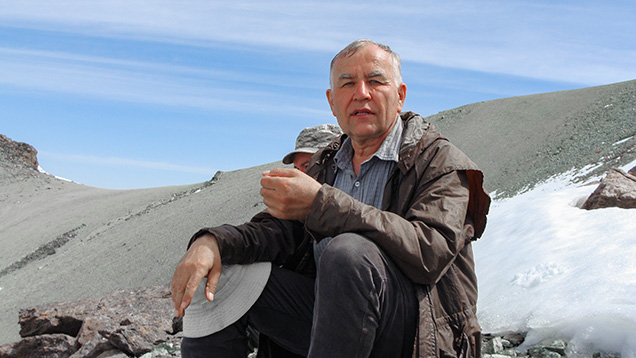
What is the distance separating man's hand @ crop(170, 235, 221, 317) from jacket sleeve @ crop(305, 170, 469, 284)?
1.41 feet

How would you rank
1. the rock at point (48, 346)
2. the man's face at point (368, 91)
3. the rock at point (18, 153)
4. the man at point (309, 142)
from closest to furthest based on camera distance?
the man's face at point (368, 91)
the man at point (309, 142)
the rock at point (48, 346)
the rock at point (18, 153)

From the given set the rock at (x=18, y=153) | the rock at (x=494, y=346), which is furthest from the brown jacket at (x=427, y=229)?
the rock at (x=18, y=153)

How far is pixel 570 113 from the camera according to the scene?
13.6m

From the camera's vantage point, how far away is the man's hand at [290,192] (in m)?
1.92

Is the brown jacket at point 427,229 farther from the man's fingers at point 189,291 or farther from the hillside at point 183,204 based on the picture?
the hillside at point 183,204

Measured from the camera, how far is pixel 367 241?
5.86 feet

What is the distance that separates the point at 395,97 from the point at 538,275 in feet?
5.91

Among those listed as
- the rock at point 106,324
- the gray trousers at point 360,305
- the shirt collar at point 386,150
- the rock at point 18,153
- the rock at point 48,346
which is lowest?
the rock at point 48,346

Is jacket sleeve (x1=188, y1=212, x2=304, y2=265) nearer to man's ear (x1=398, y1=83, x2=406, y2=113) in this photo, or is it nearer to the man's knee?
the man's knee

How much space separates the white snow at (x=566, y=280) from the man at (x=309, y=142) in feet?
5.01

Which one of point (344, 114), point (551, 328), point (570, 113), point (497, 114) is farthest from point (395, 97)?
point (497, 114)

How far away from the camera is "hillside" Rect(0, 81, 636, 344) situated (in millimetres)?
9516

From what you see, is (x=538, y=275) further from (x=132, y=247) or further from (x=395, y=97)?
(x=132, y=247)

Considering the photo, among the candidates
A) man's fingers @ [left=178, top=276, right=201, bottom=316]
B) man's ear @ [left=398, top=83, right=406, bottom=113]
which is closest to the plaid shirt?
man's ear @ [left=398, top=83, right=406, bottom=113]
